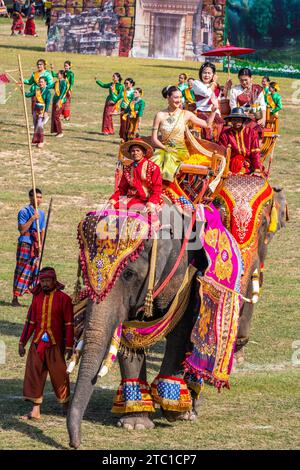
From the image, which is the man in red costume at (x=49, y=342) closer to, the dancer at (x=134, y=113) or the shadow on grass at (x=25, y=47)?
the dancer at (x=134, y=113)

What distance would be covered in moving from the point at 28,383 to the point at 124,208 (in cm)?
189

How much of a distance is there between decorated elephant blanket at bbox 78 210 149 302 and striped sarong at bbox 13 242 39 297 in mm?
6416

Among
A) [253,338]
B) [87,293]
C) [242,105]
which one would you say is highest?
[242,105]

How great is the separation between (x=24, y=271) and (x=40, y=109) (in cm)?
1365

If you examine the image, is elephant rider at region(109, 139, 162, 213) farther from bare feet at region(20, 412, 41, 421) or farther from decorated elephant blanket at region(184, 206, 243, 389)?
bare feet at region(20, 412, 41, 421)

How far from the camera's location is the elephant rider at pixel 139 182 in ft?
41.6

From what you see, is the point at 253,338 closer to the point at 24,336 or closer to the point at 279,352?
the point at 279,352

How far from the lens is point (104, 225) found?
1212cm

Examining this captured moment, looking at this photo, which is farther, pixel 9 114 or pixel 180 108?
pixel 9 114

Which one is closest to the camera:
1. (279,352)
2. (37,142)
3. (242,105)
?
(279,352)

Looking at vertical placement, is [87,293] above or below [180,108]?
below

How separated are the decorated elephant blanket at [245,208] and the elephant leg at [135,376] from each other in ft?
8.85

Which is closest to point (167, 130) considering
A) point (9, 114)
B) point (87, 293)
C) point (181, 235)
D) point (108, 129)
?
point (181, 235)

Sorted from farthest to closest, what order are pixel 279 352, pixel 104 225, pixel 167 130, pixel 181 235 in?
pixel 279 352 < pixel 167 130 < pixel 181 235 < pixel 104 225
